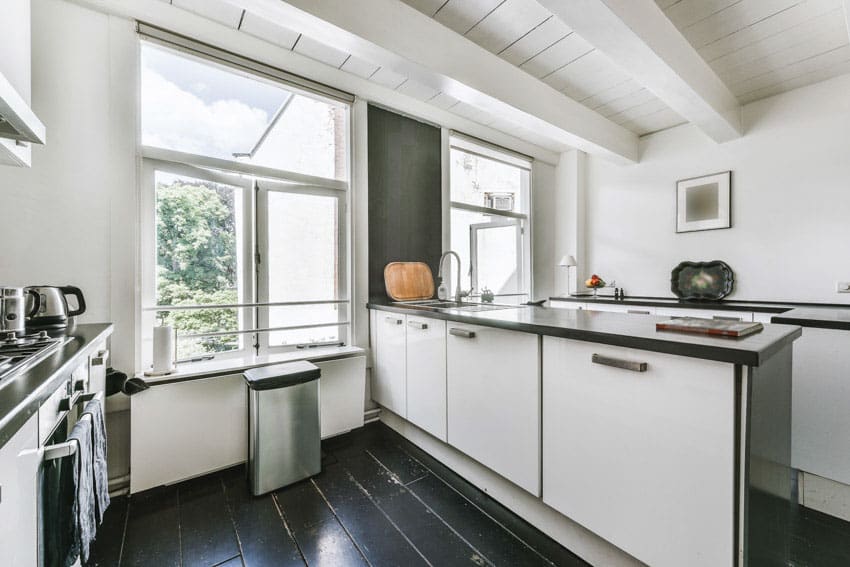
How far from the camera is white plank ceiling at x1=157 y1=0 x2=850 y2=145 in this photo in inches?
76.6

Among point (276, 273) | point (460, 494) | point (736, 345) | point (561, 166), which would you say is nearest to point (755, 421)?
point (736, 345)

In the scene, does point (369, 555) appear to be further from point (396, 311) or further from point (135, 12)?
point (135, 12)

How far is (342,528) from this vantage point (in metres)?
1.55

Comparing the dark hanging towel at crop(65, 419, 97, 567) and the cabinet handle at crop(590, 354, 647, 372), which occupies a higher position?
the cabinet handle at crop(590, 354, 647, 372)

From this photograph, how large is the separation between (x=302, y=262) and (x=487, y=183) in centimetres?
215

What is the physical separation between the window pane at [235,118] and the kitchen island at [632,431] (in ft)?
5.38

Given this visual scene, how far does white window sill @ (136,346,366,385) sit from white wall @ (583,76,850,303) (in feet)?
10.3

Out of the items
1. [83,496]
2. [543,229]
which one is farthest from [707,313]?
[83,496]

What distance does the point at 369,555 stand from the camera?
4.58ft

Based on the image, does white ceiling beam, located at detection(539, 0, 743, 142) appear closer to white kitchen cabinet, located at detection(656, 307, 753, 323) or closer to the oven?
white kitchen cabinet, located at detection(656, 307, 753, 323)

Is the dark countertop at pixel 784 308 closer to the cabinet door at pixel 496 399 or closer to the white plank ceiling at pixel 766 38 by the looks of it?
the cabinet door at pixel 496 399

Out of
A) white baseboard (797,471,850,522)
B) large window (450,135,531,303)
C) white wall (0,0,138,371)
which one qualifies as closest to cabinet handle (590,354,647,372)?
white baseboard (797,471,850,522)

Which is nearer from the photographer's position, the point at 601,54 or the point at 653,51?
the point at 653,51

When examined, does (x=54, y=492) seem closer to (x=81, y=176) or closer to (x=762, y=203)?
(x=81, y=176)
